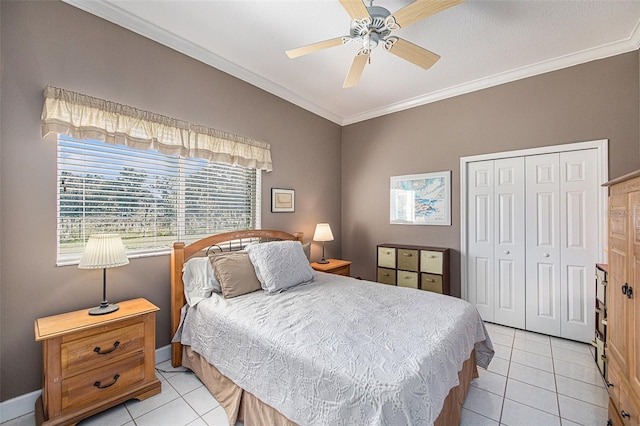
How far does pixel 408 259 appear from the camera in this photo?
3740 millimetres

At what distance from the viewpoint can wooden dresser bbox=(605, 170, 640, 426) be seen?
4.26ft

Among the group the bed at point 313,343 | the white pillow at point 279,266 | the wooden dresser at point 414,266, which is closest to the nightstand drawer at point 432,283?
the wooden dresser at point 414,266

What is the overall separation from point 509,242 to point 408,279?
1.29m

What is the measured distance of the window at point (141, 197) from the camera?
208 cm

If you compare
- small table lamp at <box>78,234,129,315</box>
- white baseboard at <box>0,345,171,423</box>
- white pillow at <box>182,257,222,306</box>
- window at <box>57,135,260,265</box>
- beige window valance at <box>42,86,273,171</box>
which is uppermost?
beige window valance at <box>42,86,273,171</box>

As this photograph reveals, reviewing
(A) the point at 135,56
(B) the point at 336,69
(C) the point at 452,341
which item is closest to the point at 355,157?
(B) the point at 336,69

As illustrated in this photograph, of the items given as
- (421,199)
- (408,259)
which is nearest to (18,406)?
(408,259)

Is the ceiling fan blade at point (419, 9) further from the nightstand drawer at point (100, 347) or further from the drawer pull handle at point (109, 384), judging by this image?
the drawer pull handle at point (109, 384)

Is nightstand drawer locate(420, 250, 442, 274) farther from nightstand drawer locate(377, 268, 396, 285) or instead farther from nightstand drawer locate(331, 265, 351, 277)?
nightstand drawer locate(331, 265, 351, 277)

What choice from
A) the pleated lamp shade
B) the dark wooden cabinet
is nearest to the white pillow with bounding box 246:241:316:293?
the pleated lamp shade

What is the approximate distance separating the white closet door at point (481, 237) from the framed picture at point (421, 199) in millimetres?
290

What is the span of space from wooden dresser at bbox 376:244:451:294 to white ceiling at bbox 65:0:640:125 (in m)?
2.15

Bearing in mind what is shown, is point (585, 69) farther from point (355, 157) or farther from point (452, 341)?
point (452, 341)

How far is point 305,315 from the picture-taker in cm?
191
